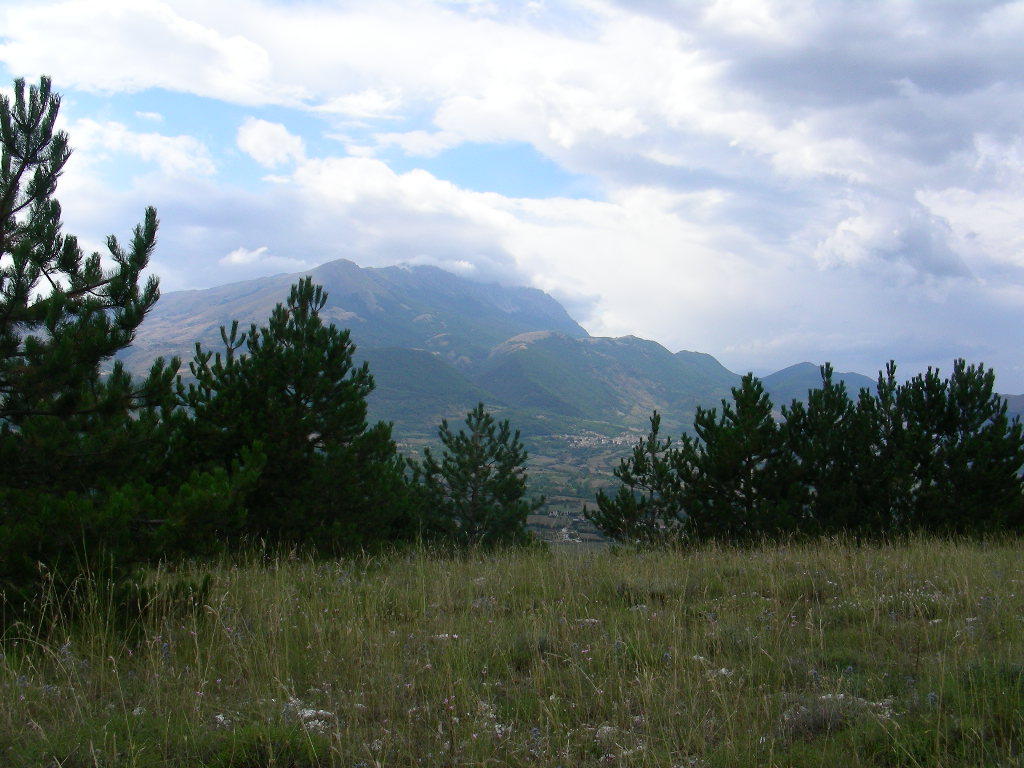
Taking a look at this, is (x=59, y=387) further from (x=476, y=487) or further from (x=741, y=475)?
(x=476, y=487)

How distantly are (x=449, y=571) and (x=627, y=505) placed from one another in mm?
10813

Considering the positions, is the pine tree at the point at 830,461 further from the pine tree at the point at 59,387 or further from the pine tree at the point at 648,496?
the pine tree at the point at 59,387

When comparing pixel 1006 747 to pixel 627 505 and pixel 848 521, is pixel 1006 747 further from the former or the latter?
pixel 627 505

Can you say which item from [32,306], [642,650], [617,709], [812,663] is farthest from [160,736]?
[32,306]

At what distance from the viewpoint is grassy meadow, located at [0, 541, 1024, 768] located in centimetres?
328

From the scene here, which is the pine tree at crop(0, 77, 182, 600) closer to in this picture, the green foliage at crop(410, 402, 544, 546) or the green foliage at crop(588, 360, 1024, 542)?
the green foliage at crop(588, 360, 1024, 542)

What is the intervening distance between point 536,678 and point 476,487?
19446 millimetres

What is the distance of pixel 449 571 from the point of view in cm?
843

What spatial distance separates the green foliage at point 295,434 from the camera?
11.7 meters

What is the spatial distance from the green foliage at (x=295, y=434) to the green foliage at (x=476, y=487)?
29.5ft

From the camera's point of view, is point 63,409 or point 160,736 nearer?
point 160,736

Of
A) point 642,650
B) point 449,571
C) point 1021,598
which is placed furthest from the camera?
point 449,571

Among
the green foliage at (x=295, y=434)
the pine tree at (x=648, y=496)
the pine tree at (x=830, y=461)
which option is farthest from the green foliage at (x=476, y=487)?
the pine tree at (x=830, y=461)

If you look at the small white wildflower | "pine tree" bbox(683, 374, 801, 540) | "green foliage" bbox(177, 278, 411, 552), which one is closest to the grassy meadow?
the small white wildflower
